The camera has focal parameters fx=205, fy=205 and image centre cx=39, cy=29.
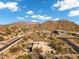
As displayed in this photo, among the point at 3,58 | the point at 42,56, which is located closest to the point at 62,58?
the point at 42,56

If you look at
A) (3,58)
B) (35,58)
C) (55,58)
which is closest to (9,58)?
(3,58)

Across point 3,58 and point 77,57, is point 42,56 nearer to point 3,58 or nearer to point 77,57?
point 77,57

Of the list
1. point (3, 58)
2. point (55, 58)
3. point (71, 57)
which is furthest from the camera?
point (3, 58)

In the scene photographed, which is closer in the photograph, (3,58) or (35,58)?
(35,58)

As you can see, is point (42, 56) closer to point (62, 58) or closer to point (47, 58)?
point (47, 58)

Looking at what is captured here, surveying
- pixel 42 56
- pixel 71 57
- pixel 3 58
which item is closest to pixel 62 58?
pixel 71 57

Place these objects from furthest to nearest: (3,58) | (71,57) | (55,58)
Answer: (3,58) < (55,58) < (71,57)

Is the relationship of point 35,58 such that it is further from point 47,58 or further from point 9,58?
point 9,58

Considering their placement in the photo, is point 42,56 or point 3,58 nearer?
point 42,56
